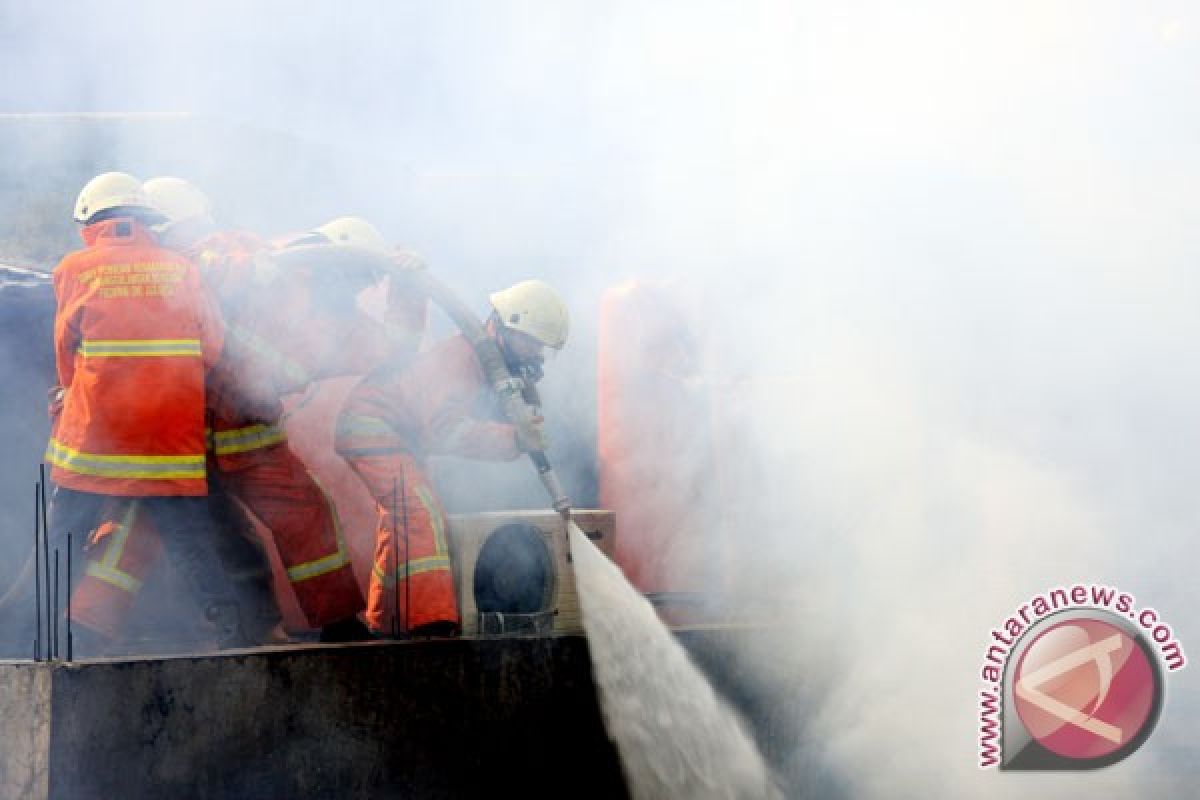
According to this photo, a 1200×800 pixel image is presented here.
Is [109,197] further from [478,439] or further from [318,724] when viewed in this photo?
[318,724]

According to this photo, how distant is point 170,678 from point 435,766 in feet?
2.37

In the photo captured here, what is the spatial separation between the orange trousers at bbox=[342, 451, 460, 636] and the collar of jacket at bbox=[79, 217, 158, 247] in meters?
0.94

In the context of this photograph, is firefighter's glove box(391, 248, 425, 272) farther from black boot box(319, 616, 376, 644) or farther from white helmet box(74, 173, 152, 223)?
black boot box(319, 616, 376, 644)

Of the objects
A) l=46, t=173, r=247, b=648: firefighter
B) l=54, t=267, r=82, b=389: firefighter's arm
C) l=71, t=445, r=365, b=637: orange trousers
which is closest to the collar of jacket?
l=46, t=173, r=247, b=648: firefighter

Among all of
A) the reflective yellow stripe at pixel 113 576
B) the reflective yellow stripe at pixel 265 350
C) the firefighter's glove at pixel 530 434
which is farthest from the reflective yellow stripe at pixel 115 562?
the firefighter's glove at pixel 530 434

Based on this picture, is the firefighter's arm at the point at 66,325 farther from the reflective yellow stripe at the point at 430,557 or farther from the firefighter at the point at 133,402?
the reflective yellow stripe at the point at 430,557

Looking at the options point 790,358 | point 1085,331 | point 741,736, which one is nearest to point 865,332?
point 790,358

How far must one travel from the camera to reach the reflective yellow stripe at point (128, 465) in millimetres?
4410

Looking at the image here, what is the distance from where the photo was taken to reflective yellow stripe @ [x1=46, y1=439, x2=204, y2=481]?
4410 mm

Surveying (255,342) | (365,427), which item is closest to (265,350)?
(255,342)

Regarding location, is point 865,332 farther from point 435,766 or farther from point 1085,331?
point 435,766

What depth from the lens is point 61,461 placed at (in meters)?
4.46

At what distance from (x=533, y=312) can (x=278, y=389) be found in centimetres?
86

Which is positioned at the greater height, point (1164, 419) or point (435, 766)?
point (1164, 419)
